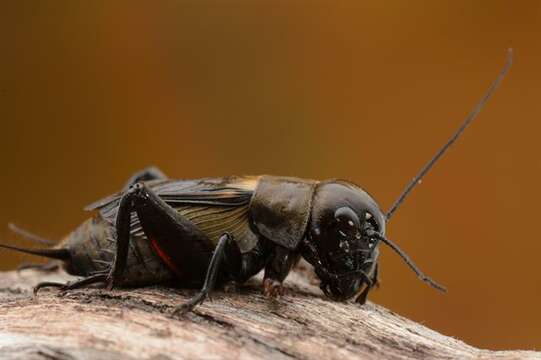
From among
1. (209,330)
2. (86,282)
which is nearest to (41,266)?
(86,282)

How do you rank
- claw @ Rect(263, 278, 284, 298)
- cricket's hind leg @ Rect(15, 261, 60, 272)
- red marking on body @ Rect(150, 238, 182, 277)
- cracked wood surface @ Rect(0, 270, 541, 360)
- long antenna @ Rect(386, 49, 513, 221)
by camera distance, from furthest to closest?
cricket's hind leg @ Rect(15, 261, 60, 272)
long antenna @ Rect(386, 49, 513, 221)
red marking on body @ Rect(150, 238, 182, 277)
claw @ Rect(263, 278, 284, 298)
cracked wood surface @ Rect(0, 270, 541, 360)

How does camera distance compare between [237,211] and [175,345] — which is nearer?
[175,345]

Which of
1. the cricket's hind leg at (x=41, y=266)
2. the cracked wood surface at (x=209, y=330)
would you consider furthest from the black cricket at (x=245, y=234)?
the cricket's hind leg at (x=41, y=266)

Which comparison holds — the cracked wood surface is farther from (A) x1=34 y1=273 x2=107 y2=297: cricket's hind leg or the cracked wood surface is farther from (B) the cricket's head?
(B) the cricket's head

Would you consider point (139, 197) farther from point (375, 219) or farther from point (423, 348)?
point (423, 348)

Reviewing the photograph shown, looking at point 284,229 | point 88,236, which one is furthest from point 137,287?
point 284,229

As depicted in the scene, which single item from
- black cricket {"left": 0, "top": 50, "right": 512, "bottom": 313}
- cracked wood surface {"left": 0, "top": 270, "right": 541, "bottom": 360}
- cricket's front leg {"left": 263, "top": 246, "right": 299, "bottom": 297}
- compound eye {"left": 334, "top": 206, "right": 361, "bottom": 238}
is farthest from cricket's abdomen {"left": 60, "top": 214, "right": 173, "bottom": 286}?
compound eye {"left": 334, "top": 206, "right": 361, "bottom": 238}

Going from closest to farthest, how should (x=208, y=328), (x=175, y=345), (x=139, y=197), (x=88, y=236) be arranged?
(x=175, y=345) < (x=208, y=328) < (x=139, y=197) < (x=88, y=236)
